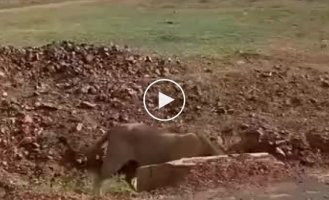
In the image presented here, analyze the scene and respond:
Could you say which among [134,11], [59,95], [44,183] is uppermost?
[134,11]

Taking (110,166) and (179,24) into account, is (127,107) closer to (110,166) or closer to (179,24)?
(110,166)

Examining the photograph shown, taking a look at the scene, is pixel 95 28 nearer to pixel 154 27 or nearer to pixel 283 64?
pixel 154 27

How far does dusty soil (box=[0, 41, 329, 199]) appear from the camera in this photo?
374cm

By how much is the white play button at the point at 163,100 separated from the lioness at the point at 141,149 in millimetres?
383

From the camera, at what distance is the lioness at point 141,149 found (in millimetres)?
3689

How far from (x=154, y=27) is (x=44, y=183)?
160 centimetres

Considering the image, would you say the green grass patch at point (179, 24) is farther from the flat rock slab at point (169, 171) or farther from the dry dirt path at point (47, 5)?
the flat rock slab at point (169, 171)

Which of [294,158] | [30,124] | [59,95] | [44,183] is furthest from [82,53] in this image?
[294,158]

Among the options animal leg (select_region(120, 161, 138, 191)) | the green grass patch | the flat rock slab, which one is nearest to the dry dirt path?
the green grass patch

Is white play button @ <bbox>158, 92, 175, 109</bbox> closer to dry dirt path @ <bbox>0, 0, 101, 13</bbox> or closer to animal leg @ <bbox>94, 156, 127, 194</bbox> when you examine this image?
animal leg @ <bbox>94, 156, 127, 194</bbox>

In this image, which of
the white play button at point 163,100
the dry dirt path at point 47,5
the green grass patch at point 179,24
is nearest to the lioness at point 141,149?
the white play button at point 163,100

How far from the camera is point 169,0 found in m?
5.44

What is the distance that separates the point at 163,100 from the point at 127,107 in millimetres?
213

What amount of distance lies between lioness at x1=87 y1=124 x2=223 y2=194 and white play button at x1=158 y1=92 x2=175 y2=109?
38cm
